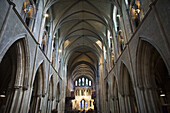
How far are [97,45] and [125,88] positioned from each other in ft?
40.0

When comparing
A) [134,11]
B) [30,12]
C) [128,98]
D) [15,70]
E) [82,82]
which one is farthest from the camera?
[82,82]

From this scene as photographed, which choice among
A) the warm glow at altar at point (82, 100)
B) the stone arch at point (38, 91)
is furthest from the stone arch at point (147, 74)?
the warm glow at altar at point (82, 100)

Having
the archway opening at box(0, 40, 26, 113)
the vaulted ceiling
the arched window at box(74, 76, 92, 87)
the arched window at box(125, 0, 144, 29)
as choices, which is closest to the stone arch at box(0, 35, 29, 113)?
the archway opening at box(0, 40, 26, 113)

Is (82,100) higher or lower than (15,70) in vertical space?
lower

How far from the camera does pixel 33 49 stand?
323 inches

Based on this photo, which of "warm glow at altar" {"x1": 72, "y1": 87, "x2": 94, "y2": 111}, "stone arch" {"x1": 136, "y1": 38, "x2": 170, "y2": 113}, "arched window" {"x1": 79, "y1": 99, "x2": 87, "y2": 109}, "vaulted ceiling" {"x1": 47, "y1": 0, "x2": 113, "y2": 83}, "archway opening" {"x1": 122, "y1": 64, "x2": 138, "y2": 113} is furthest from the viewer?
"arched window" {"x1": 79, "y1": 99, "x2": 87, "y2": 109}

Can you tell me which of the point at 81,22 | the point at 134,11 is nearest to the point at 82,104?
the point at 81,22

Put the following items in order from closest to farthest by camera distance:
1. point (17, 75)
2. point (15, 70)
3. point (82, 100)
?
point (17, 75)
point (15, 70)
point (82, 100)

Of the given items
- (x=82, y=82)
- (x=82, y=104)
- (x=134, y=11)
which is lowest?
(x=82, y=104)

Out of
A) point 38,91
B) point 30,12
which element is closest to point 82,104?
point 38,91

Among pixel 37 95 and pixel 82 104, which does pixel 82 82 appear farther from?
pixel 37 95

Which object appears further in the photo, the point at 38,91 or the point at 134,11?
the point at 38,91

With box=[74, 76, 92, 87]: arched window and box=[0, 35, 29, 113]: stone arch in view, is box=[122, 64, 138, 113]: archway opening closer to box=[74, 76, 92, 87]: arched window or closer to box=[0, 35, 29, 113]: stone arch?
box=[0, 35, 29, 113]: stone arch

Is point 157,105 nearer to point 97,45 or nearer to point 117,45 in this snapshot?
point 117,45
